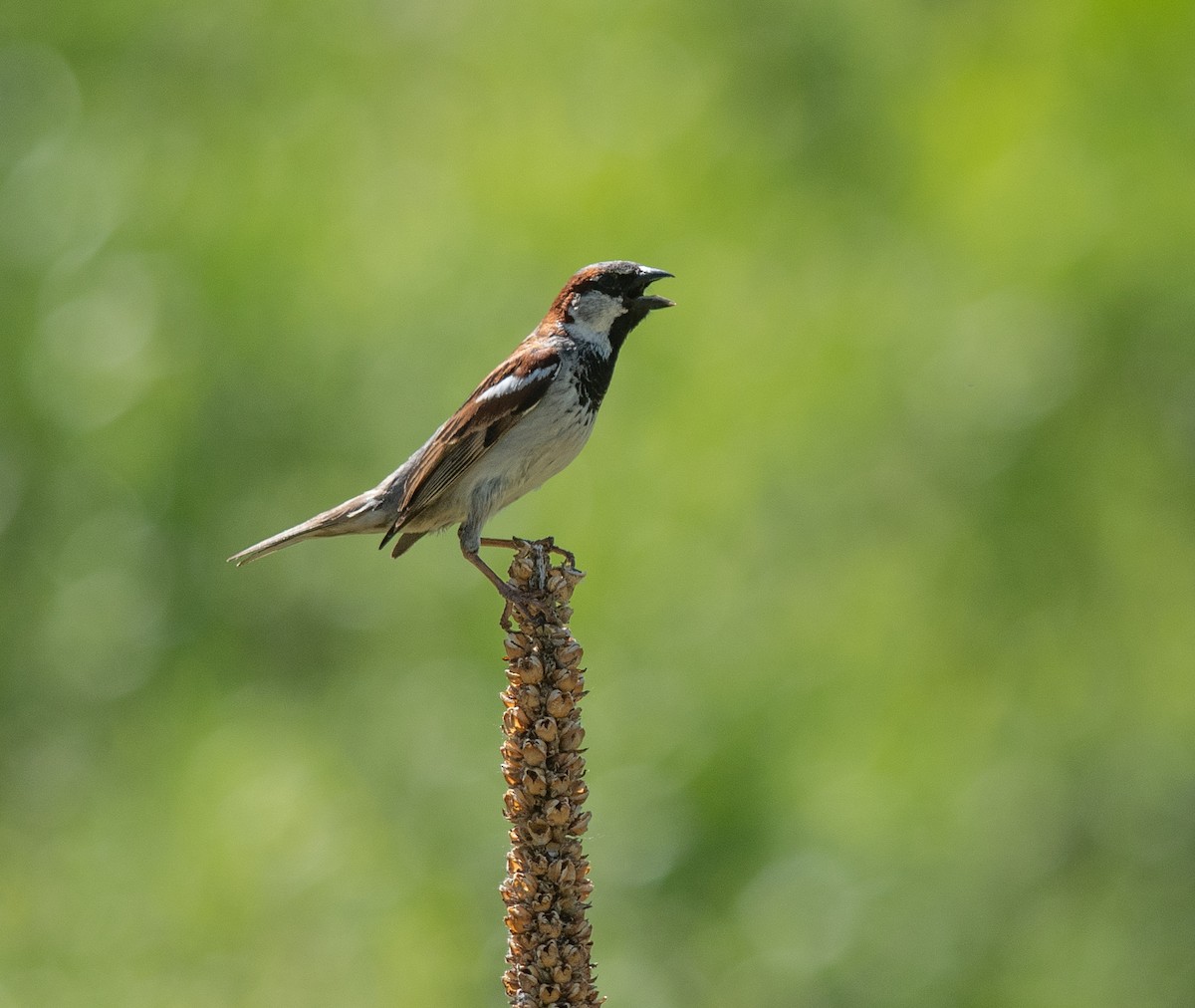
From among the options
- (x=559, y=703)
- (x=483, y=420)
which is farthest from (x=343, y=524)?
(x=559, y=703)

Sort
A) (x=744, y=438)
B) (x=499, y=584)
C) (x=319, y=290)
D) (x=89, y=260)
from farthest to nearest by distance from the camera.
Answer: (x=89, y=260) < (x=319, y=290) < (x=744, y=438) < (x=499, y=584)

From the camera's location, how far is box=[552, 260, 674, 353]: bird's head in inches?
198

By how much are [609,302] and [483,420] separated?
644mm

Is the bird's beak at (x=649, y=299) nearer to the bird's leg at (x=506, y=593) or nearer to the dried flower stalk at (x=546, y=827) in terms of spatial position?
the bird's leg at (x=506, y=593)

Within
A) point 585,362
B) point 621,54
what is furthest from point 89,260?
point 585,362

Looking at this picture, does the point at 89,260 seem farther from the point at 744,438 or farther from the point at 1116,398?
the point at 1116,398

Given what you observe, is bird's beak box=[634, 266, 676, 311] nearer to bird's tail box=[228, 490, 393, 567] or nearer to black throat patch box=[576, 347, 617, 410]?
black throat patch box=[576, 347, 617, 410]

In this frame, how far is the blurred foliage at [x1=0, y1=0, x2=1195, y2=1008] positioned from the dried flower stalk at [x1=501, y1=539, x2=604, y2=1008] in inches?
141

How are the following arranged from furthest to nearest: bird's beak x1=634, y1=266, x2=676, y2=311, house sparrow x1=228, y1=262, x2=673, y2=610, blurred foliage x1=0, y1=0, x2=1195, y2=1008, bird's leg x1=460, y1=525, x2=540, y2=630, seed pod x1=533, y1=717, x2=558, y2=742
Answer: blurred foliage x1=0, y1=0, x2=1195, y2=1008 → bird's beak x1=634, y1=266, x2=676, y2=311 → house sparrow x1=228, y1=262, x2=673, y2=610 → bird's leg x1=460, y1=525, x2=540, y2=630 → seed pod x1=533, y1=717, x2=558, y2=742

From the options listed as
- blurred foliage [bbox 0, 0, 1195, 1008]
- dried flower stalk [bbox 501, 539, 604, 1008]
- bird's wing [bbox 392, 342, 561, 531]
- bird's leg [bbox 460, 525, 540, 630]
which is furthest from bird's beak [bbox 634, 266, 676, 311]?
dried flower stalk [bbox 501, 539, 604, 1008]

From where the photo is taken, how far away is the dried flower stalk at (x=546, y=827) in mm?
2506

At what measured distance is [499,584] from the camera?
3.66 m

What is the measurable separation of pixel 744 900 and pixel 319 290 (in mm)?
3643

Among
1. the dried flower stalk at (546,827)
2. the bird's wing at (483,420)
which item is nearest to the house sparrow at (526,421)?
the bird's wing at (483,420)
